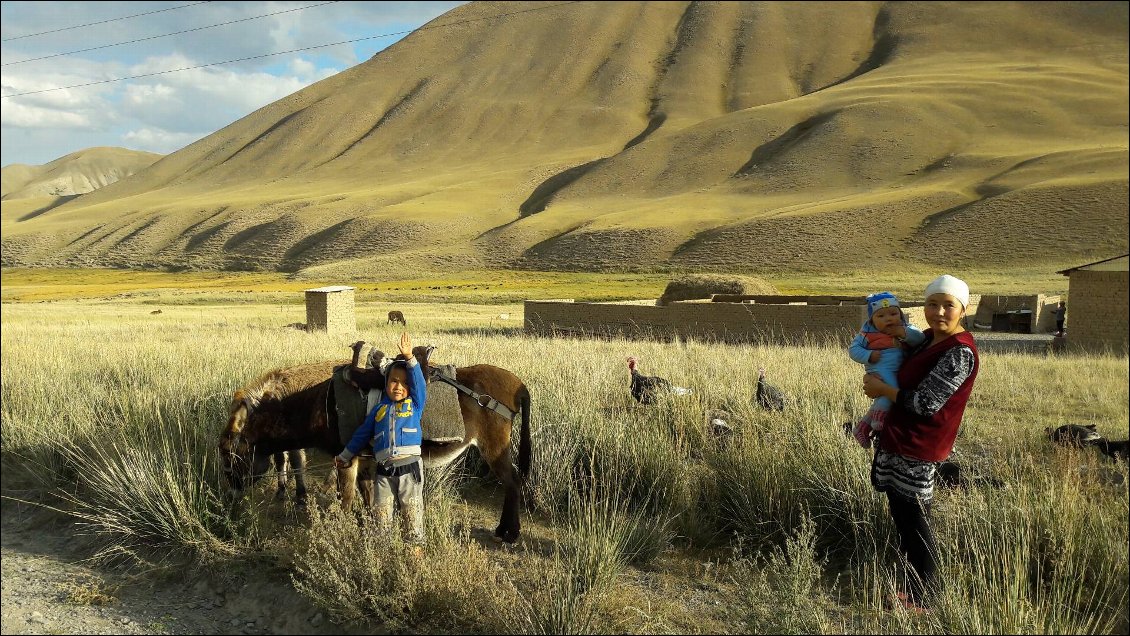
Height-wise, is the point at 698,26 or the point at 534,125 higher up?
the point at 698,26

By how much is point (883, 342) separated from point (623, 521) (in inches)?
79.0

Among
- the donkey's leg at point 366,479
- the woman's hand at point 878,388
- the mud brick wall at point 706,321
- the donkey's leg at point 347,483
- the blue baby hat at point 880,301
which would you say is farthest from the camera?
the mud brick wall at point 706,321

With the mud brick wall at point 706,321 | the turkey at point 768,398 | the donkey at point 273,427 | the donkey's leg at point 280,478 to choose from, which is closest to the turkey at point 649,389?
the turkey at point 768,398

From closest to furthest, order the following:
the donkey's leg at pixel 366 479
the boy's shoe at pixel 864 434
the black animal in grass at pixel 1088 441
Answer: the boy's shoe at pixel 864 434 → the donkey's leg at pixel 366 479 → the black animal in grass at pixel 1088 441

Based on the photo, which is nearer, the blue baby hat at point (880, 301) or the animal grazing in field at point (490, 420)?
the blue baby hat at point (880, 301)

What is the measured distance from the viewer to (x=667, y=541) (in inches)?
213

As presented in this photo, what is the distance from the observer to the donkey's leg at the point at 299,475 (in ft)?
20.3

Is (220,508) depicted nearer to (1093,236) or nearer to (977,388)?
(977,388)

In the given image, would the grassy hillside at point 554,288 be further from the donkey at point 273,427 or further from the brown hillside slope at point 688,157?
the donkey at point 273,427

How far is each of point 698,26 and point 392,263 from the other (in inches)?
5101

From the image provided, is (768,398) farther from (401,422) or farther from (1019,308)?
(1019,308)

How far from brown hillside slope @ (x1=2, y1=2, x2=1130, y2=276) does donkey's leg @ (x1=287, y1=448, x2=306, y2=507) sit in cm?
6200

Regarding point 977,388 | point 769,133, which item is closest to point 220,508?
point 977,388

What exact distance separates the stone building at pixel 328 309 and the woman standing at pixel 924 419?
18.8 m
